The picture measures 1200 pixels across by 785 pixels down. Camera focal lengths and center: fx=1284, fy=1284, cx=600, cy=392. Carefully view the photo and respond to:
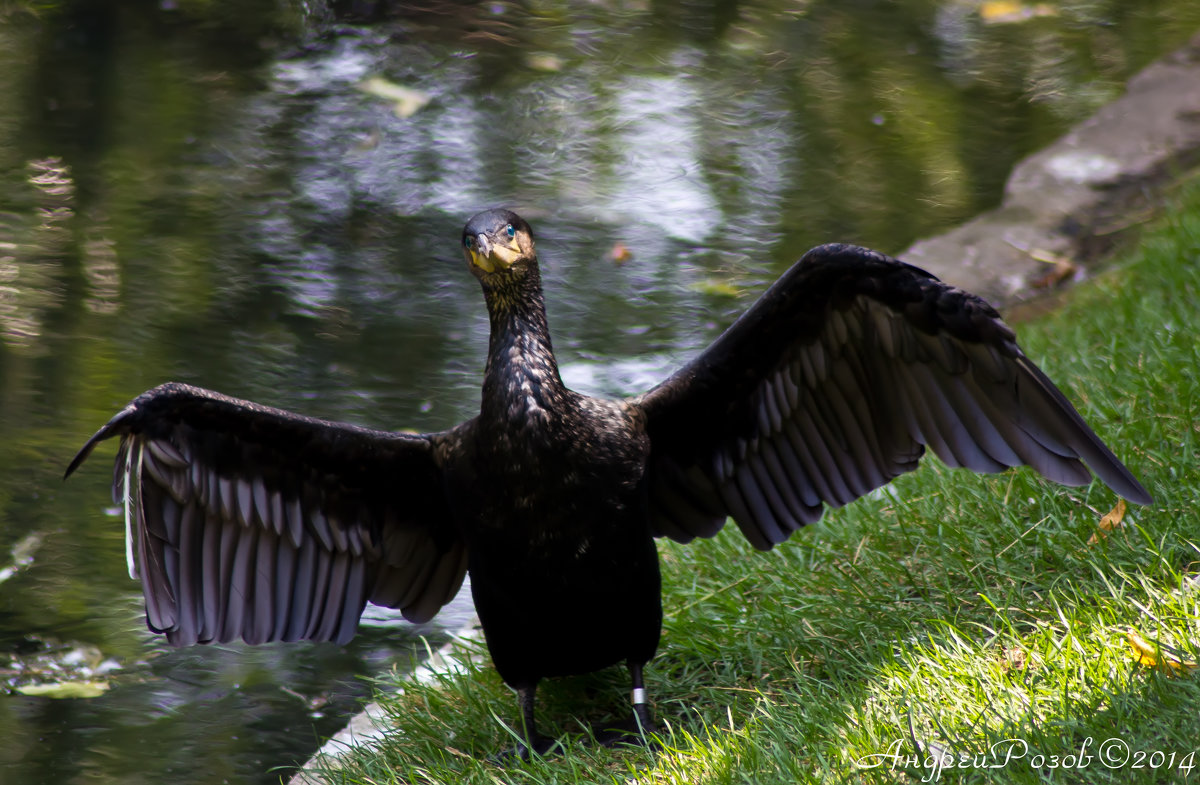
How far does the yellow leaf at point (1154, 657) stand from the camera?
284cm

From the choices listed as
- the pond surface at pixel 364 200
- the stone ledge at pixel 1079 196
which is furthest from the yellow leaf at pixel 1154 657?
the stone ledge at pixel 1079 196

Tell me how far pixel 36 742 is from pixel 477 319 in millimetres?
3169

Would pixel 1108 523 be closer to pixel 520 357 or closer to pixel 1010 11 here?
pixel 520 357

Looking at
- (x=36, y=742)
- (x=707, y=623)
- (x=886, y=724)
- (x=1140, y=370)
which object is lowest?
(x=36, y=742)

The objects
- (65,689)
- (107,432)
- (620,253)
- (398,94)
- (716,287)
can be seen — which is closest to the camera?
(107,432)

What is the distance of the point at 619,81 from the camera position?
9.00 meters

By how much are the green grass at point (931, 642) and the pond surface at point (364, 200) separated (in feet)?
3.56

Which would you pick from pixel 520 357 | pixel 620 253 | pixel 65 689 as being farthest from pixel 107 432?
pixel 620 253

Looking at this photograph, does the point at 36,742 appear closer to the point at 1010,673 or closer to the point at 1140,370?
the point at 1010,673

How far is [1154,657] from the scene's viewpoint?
287 centimetres

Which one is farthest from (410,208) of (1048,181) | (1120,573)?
(1120,573)

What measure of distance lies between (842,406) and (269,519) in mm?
1578

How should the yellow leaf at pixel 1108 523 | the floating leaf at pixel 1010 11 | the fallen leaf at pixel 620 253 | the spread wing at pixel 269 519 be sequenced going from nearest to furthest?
1. the spread wing at pixel 269 519
2. the yellow leaf at pixel 1108 523
3. the fallen leaf at pixel 620 253
4. the floating leaf at pixel 1010 11

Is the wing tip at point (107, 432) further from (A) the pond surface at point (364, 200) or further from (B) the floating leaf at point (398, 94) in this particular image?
(B) the floating leaf at point (398, 94)
